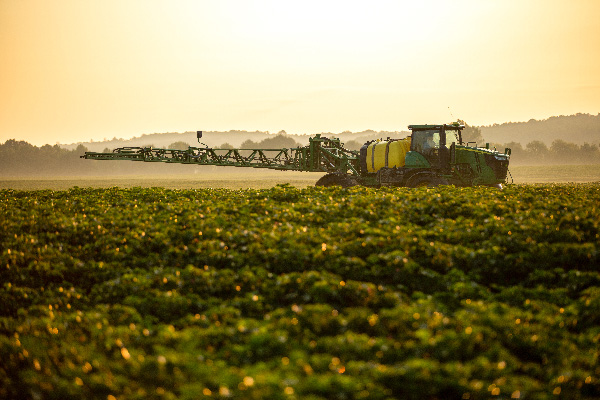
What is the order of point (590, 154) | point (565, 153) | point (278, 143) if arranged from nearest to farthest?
point (590, 154)
point (565, 153)
point (278, 143)

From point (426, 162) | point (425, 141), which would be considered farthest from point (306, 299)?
point (425, 141)

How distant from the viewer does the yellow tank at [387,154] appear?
1037 inches

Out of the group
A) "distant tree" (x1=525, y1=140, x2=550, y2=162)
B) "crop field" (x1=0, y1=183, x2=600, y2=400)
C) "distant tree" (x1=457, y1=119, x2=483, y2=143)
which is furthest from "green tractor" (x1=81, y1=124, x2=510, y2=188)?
"distant tree" (x1=525, y1=140, x2=550, y2=162)

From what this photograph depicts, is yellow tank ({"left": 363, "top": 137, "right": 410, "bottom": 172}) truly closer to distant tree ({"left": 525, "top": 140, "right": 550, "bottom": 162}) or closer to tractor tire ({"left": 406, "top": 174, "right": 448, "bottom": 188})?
tractor tire ({"left": 406, "top": 174, "right": 448, "bottom": 188})

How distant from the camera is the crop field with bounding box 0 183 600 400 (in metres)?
6.91

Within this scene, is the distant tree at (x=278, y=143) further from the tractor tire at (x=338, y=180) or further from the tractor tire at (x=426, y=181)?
the tractor tire at (x=426, y=181)

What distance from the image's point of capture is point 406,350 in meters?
7.63

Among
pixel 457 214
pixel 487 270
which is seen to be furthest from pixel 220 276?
pixel 457 214

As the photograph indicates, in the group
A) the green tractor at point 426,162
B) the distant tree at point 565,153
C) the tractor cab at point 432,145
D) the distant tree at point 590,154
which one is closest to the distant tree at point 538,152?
the distant tree at point 565,153

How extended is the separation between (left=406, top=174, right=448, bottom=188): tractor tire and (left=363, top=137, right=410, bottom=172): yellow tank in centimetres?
190

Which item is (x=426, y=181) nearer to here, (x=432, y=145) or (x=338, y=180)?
(x=432, y=145)

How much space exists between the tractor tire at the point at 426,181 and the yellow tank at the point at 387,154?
1900mm

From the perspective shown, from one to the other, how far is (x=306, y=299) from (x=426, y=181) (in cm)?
1634

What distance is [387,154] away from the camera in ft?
88.2
